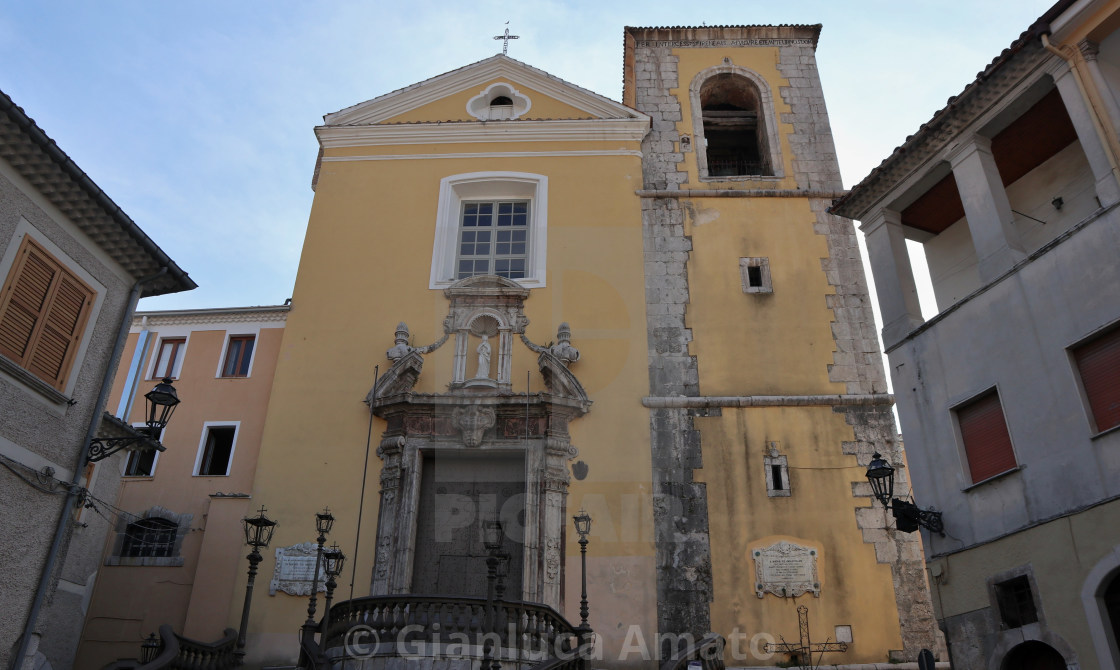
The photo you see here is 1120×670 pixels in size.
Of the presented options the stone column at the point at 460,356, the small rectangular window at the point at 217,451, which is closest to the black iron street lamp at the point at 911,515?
the stone column at the point at 460,356

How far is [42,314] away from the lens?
10.1 metres

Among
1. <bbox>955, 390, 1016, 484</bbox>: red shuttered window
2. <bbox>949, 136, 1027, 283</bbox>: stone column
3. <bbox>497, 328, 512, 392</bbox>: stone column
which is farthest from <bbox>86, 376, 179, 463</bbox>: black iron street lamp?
<bbox>949, 136, 1027, 283</bbox>: stone column

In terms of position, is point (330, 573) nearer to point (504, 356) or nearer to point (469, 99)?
point (504, 356)

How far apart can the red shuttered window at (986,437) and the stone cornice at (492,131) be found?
9542 mm

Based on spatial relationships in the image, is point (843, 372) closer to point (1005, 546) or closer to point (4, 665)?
point (1005, 546)

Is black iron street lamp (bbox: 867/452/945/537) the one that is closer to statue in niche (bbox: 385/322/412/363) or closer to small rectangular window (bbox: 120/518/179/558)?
statue in niche (bbox: 385/322/412/363)

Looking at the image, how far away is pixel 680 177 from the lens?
17.6 m

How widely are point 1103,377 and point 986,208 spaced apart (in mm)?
2928

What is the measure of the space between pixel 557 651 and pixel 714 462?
4628mm

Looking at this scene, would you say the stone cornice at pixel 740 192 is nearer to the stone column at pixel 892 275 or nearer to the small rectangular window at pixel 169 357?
A: the stone column at pixel 892 275

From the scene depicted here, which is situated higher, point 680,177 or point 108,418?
point 680,177

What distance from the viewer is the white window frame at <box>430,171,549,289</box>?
16.5 meters

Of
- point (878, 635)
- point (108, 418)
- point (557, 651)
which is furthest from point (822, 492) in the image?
point (108, 418)

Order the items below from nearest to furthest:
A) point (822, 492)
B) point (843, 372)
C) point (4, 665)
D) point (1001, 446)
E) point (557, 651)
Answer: point (4, 665), point (1001, 446), point (557, 651), point (822, 492), point (843, 372)
